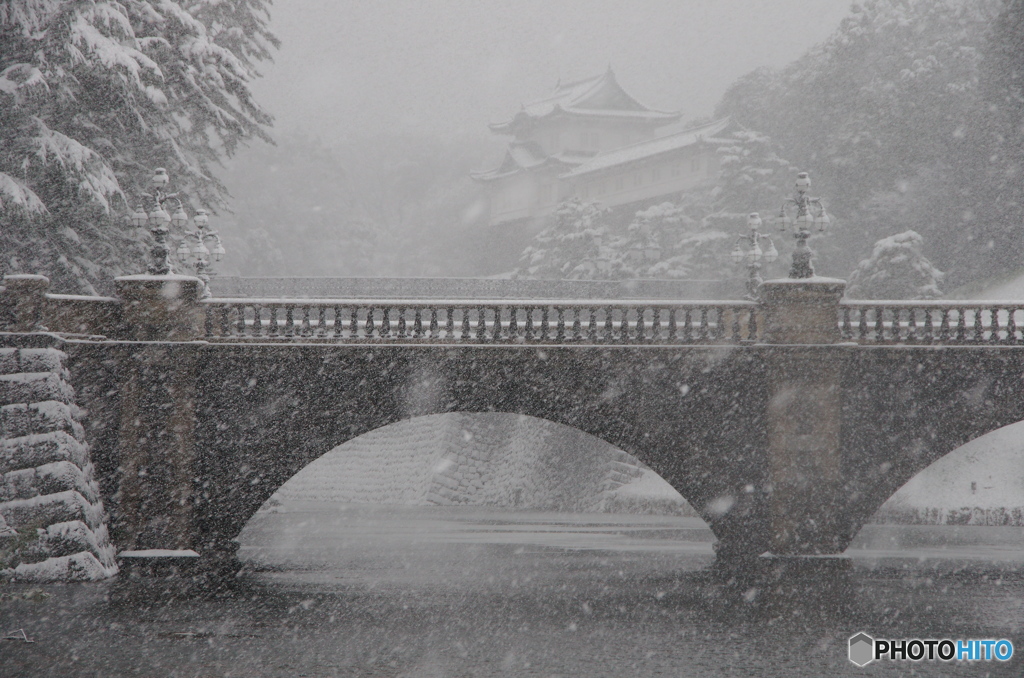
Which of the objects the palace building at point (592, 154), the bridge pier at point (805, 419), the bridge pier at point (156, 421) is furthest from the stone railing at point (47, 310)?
the palace building at point (592, 154)

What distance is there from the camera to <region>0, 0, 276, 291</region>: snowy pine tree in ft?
71.3

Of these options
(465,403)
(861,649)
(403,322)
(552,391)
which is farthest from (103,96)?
(861,649)

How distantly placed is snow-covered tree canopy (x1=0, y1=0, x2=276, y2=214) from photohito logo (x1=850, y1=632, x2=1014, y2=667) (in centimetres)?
1718

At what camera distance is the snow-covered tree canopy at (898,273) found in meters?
33.6

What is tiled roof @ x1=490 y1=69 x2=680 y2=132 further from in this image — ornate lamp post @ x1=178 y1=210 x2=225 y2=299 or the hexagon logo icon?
the hexagon logo icon

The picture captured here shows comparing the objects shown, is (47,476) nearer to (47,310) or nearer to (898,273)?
(47,310)

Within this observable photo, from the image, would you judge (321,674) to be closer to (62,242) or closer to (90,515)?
(90,515)

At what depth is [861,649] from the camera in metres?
14.2

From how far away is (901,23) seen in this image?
4019 cm

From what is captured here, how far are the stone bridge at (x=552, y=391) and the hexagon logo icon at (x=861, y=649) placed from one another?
3421 mm

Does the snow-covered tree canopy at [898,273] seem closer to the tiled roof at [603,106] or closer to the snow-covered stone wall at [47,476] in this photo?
the snow-covered stone wall at [47,476]

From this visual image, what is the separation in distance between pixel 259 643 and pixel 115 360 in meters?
5.84

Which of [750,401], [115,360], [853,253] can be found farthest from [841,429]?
[853,253]

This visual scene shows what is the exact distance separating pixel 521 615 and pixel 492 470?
21787 millimetres
